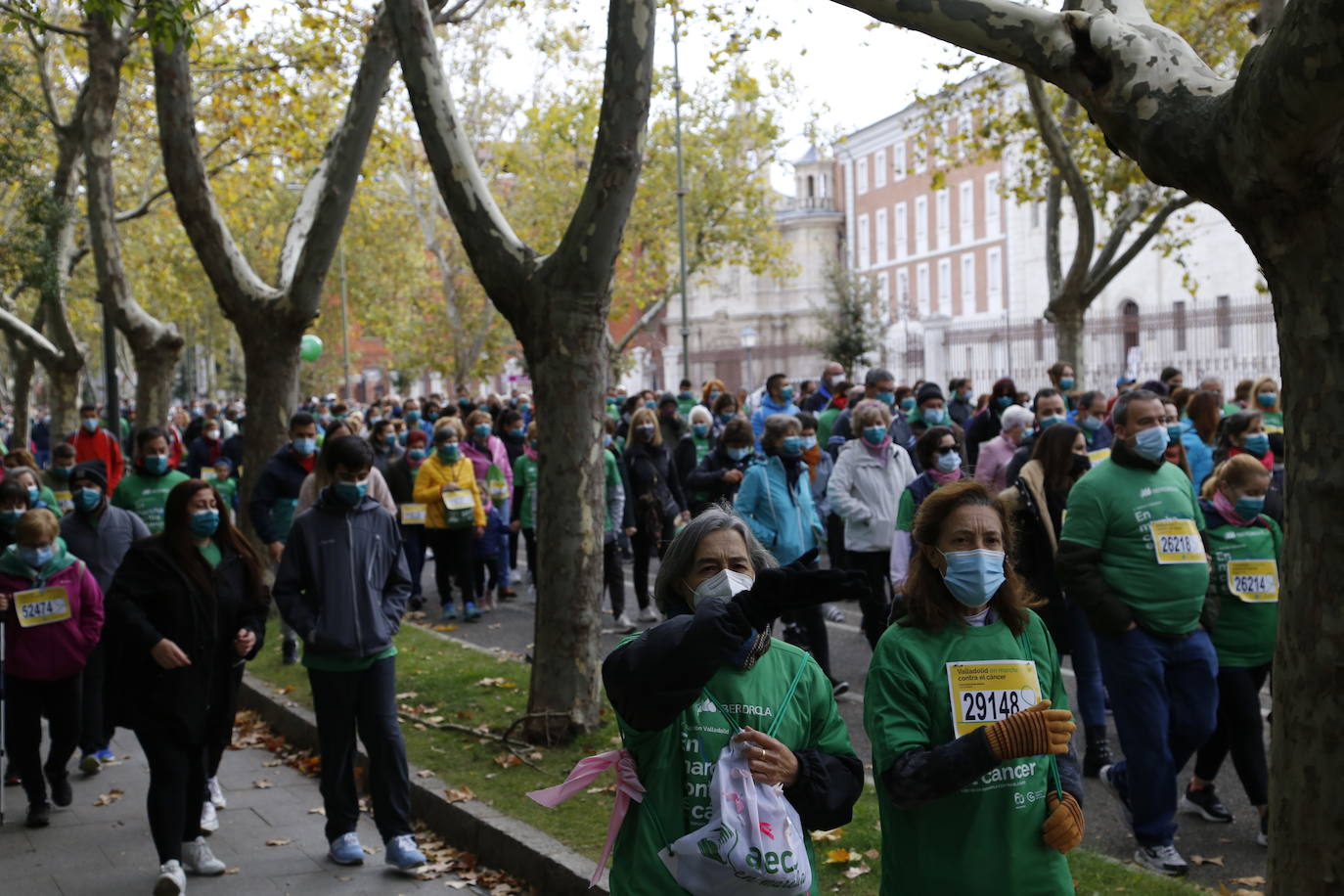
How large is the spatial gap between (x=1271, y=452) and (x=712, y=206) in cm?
2855

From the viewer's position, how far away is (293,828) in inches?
311

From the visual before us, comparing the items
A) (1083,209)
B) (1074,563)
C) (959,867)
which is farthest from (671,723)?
(1083,209)

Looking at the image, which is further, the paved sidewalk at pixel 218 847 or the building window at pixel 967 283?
the building window at pixel 967 283

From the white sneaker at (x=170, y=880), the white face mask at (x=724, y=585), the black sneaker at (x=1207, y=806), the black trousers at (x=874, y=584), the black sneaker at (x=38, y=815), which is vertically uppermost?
the white face mask at (x=724, y=585)

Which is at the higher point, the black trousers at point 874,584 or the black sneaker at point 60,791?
the black trousers at point 874,584

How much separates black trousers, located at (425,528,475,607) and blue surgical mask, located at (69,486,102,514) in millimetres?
4902

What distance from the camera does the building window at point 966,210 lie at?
67562mm

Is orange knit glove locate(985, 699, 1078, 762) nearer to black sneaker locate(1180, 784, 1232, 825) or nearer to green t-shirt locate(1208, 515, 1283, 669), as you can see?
green t-shirt locate(1208, 515, 1283, 669)

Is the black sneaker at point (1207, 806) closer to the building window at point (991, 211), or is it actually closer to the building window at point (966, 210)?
the building window at point (991, 211)

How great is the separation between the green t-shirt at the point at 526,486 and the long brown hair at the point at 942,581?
10231 millimetres

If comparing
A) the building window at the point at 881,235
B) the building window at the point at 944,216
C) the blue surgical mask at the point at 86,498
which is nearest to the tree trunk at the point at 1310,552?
the blue surgical mask at the point at 86,498

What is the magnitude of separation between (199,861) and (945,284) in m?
65.9

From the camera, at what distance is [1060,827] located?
12.3ft

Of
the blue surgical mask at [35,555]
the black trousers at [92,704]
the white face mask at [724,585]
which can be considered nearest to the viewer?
the white face mask at [724,585]
